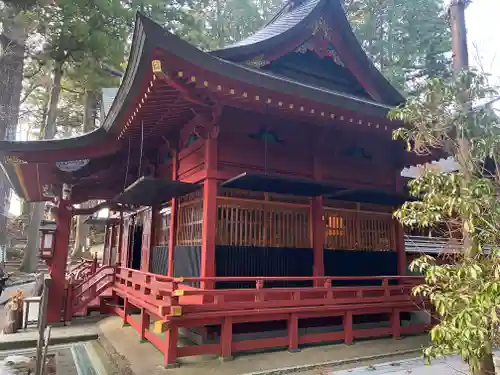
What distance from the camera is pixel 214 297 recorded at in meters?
6.07

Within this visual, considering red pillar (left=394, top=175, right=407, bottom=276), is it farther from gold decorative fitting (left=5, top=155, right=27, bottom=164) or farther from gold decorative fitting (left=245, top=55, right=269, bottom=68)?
gold decorative fitting (left=5, top=155, right=27, bottom=164)

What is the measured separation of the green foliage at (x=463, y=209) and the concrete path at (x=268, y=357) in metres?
2.77

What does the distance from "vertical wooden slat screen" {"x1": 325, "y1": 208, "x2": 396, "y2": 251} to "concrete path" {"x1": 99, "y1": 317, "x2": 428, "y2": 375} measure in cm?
207

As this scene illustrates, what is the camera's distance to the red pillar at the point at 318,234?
779 centimetres

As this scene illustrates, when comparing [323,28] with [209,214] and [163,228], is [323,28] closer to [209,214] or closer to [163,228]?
[209,214]

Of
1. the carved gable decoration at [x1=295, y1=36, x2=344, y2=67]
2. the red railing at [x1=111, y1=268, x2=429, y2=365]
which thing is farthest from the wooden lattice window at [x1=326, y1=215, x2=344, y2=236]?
the carved gable decoration at [x1=295, y1=36, x2=344, y2=67]

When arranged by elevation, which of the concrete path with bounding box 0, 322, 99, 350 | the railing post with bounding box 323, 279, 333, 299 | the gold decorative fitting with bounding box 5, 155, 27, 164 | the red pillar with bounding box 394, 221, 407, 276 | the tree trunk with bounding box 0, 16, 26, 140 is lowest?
the concrete path with bounding box 0, 322, 99, 350

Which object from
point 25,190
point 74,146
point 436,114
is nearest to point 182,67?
point 436,114

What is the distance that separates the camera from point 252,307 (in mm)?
6273

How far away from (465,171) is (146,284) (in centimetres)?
552

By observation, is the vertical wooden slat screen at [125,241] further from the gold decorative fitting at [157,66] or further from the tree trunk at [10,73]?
the tree trunk at [10,73]

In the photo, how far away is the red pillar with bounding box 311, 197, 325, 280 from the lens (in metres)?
7.79

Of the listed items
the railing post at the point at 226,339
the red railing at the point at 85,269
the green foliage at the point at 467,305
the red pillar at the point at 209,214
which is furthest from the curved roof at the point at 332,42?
the red railing at the point at 85,269

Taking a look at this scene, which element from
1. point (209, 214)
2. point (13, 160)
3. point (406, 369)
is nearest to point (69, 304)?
point (13, 160)
